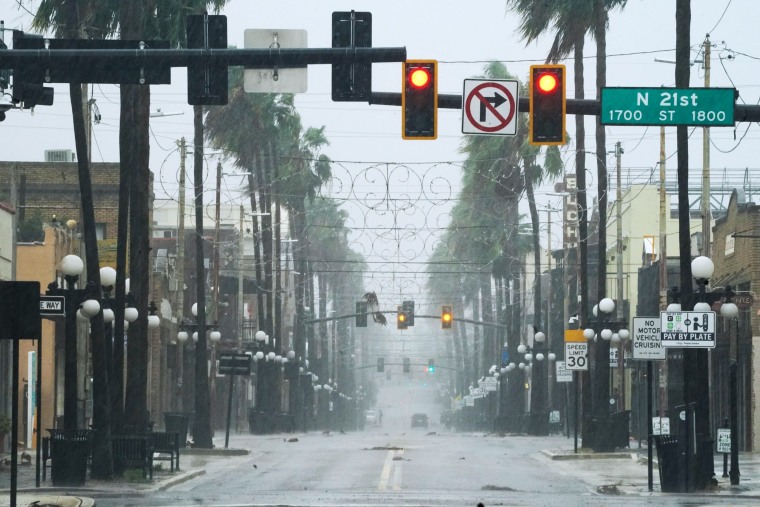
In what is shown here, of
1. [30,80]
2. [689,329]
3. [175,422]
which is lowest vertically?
[175,422]

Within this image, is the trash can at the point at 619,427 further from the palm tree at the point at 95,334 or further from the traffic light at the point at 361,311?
the traffic light at the point at 361,311

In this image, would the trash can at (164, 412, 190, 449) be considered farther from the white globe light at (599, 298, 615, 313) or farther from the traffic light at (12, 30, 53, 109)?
the traffic light at (12, 30, 53, 109)

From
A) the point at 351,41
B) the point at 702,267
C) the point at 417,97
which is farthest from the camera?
the point at 702,267

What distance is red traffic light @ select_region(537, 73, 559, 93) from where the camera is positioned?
20.1 m

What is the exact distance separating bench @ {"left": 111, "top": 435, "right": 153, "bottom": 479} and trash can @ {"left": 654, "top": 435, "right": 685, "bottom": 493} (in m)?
9.80

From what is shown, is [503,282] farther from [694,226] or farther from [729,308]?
[729,308]

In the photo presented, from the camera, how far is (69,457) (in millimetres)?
25766

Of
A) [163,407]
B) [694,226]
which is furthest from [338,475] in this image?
[694,226]

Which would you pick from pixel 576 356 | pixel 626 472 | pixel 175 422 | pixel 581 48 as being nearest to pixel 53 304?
pixel 626 472

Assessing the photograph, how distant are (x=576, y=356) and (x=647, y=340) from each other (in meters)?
10.8

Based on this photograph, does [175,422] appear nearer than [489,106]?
No

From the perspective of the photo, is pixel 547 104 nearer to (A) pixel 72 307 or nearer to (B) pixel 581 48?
(A) pixel 72 307

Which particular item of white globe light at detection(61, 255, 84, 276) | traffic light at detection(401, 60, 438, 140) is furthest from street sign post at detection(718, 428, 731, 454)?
white globe light at detection(61, 255, 84, 276)

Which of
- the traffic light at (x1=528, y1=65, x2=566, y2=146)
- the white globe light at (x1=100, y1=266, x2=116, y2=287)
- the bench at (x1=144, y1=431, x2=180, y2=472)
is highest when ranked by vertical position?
the traffic light at (x1=528, y1=65, x2=566, y2=146)
